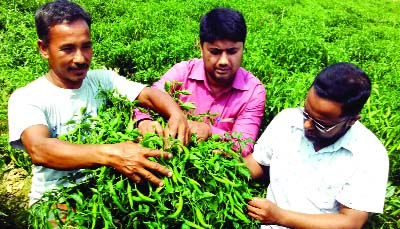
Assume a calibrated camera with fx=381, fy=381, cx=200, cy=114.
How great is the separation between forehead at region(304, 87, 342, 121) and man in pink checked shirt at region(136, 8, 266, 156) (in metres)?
0.73

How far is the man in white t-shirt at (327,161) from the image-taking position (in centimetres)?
208

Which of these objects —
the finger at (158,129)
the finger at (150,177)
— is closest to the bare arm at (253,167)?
the finger at (158,129)

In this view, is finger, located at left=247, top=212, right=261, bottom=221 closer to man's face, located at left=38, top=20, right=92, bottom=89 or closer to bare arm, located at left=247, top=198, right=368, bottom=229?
bare arm, located at left=247, top=198, right=368, bottom=229

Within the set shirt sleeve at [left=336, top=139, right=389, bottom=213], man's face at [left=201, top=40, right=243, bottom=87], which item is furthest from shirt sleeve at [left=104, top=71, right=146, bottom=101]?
shirt sleeve at [left=336, top=139, right=389, bottom=213]

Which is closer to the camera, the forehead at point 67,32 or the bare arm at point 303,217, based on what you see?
the bare arm at point 303,217

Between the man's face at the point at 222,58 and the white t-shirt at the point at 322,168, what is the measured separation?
2.18ft

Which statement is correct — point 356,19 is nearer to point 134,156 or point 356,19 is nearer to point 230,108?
point 230,108

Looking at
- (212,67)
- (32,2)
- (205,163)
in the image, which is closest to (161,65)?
(212,67)

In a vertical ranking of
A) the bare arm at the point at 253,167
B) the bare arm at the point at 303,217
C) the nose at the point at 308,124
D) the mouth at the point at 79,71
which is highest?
the mouth at the point at 79,71

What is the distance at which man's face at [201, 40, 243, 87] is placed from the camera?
295 cm

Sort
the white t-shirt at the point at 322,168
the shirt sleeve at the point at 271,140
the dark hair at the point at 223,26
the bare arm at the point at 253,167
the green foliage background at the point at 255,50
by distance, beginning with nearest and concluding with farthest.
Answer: the white t-shirt at the point at 322,168, the shirt sleeve at the point at 271,140, the bare arm at the point at 253,167, the dark hair at the point at 223,26, the green foliage background at the point at 255,50

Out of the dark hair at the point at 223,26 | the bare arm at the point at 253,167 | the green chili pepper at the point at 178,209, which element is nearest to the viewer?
the green chili pepper at the point at 178,209

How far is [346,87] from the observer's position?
2041 mm

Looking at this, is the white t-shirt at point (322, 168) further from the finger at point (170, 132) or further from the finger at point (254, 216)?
the finger at point (170, 132)
